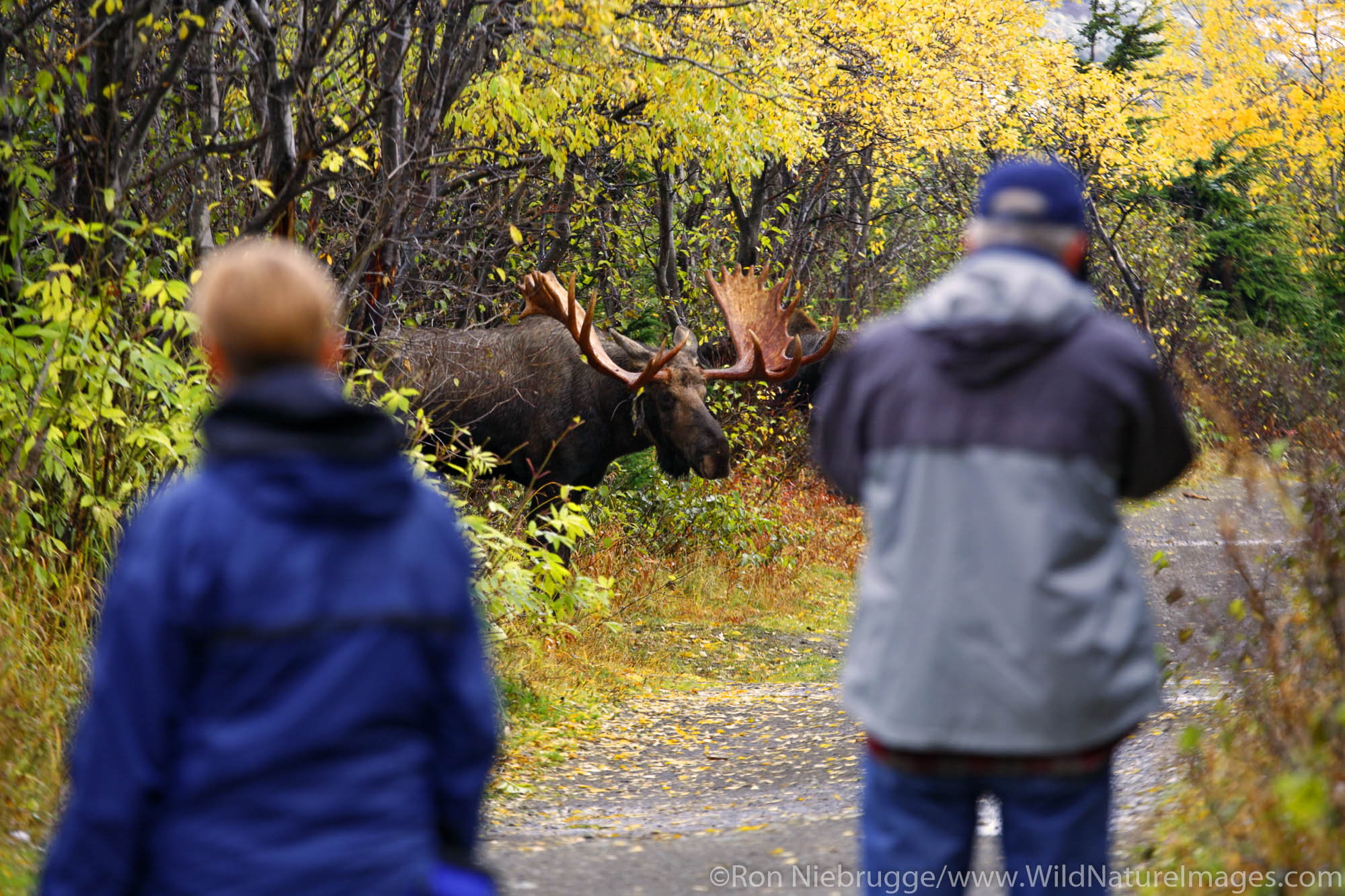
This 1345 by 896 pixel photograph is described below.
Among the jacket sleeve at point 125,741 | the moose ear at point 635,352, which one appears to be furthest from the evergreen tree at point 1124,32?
the jacket sleeve at point 125,741

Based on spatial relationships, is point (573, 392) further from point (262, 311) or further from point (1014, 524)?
point (262, 311)

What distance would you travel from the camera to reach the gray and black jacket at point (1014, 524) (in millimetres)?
2471

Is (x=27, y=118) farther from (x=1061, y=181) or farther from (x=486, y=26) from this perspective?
(x=1061, y=181)

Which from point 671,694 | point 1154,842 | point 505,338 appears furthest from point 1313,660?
point 505,338

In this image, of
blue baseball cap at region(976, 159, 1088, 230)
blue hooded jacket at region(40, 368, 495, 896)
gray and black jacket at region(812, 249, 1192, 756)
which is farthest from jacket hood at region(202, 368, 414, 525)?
blue baseball cap at region(976, 159, 1088, 230)

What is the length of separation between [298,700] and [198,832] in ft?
0.81

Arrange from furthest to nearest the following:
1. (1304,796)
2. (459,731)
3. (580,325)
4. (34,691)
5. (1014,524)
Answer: (580,325), (34,691), (1304,796), (1014,524), (459,731)

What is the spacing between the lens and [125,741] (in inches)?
78.5

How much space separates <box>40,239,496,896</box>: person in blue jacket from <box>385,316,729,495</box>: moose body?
327 inches

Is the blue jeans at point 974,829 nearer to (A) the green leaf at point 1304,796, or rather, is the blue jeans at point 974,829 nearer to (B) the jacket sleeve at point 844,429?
(A) the green leaf at point 1304,796

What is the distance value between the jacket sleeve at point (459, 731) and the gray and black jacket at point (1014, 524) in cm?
83

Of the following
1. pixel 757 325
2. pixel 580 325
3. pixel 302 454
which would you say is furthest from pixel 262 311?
pixel 757 325

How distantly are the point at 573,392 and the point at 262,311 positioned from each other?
889cm

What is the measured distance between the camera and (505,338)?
1123 centimetres
